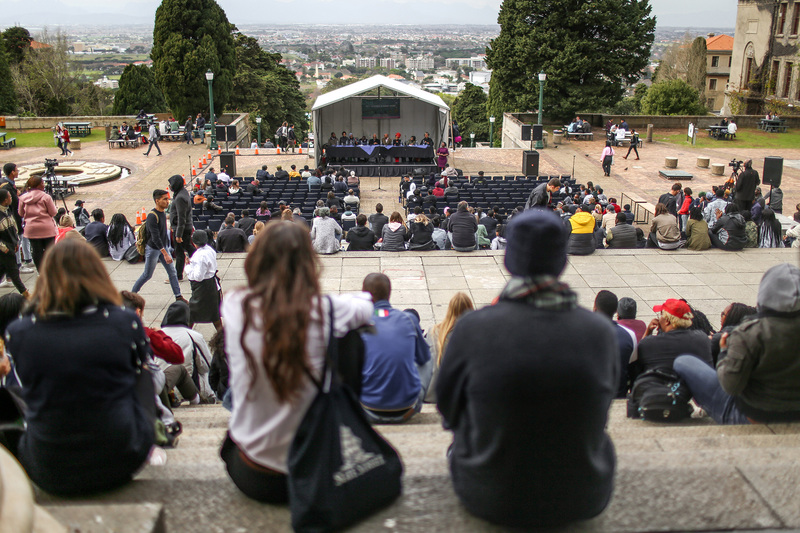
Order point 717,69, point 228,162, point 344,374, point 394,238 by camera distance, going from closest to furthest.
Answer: point 344,374 < point 394,238 < point 228,162 < point 717,69

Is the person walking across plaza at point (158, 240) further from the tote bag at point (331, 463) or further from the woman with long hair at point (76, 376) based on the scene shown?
the tote bag at point (331, 463)

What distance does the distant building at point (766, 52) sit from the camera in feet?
127

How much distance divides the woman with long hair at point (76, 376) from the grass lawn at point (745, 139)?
30.3 m

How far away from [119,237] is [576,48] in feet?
90.1

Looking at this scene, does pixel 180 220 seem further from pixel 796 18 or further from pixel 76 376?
pixel 796 18

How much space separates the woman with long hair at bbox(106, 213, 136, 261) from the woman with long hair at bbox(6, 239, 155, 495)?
808 centimetres

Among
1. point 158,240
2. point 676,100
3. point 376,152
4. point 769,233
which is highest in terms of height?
point 676,100

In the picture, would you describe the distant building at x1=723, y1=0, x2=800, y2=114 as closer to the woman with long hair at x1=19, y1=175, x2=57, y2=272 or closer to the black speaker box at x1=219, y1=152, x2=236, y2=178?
the black speaker box at x1=219, y1=152, x2=236, y2=178

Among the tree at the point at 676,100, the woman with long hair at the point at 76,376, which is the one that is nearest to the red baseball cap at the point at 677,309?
the woman with long hair at the point at 76,376

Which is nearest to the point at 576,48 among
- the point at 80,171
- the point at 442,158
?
the point at 442,158

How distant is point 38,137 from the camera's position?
3100 cm

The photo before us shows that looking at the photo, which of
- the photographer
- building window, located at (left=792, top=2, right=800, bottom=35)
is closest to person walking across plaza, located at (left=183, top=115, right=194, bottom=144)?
the photographer

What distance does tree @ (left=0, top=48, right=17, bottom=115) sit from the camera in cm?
3525

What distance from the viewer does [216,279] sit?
8070 millimetres
